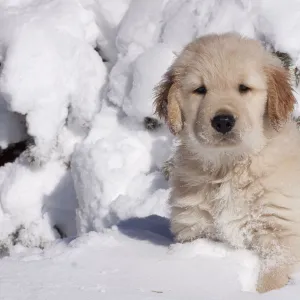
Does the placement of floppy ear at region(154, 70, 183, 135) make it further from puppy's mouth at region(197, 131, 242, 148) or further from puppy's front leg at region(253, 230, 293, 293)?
puppy's front leg at region(253, 230, 293, 293)

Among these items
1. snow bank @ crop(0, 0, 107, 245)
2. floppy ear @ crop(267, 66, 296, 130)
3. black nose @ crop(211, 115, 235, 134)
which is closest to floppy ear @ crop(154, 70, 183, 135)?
black nose @ crop(211, 115, 235, 134)

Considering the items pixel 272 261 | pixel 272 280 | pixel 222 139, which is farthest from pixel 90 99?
pixel 272 280

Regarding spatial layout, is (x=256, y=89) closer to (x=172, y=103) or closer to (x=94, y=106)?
(x=172, y=103)

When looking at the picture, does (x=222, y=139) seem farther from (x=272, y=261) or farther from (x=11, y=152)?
(x=11, y=152)

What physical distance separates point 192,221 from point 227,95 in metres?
0.77

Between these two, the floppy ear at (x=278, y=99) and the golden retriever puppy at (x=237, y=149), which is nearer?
the golden retriever puppy at (x=237, y=149)

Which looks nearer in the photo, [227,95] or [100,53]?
[227,95]

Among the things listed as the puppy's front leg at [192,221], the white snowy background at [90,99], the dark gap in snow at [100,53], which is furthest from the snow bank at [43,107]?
the puppy's front leg at [192,221]

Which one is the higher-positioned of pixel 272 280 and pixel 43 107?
pixel 43 107

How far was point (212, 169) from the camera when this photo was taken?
3.86 meters

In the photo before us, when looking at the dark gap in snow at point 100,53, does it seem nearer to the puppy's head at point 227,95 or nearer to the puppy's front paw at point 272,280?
the puppy's head at point 227,95

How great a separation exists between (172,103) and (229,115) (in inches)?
20.6

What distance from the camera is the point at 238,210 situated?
3.70 m

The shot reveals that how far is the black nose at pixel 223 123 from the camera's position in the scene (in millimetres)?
3515
